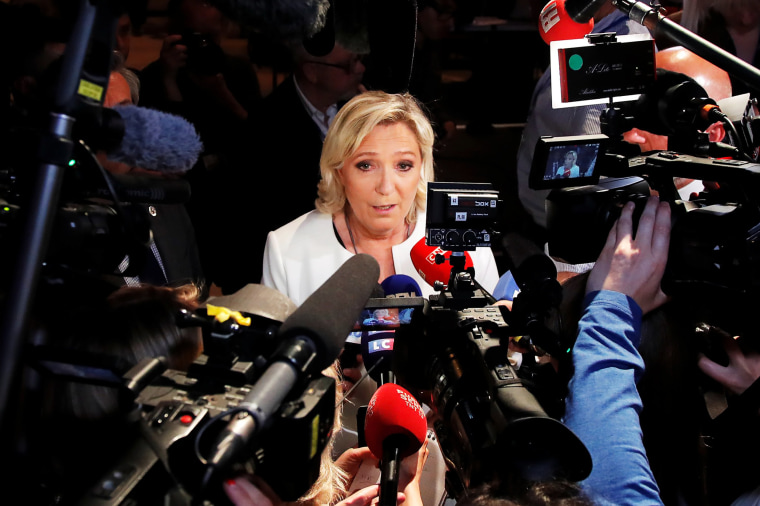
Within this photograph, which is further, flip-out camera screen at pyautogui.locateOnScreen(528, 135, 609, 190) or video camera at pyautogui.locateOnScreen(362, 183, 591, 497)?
flip-out camera screen at pyautogui.locateOnScreen(528, 135, 609, 190)

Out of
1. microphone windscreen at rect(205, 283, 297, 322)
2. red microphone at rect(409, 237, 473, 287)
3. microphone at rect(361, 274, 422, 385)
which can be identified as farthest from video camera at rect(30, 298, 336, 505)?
red microphone at rect(409, 237, 473, 287)

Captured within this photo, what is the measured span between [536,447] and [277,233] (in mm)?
1212

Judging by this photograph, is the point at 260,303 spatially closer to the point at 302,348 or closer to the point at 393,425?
the point at 302,348

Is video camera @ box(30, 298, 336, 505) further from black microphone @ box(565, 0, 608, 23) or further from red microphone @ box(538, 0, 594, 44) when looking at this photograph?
red microphone @ box(538, 0, 594, 44)

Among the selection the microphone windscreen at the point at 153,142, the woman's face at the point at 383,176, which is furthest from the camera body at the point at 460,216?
the woman's face at the point at 383,176

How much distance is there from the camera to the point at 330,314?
2.19 ft

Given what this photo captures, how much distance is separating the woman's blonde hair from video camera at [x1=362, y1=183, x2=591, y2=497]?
2.60 feet

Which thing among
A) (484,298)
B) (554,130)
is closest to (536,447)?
(484,298)

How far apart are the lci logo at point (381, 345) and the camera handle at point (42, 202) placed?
757 millimetres

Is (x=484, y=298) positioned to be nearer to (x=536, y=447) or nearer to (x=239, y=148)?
(x=536, y=447)

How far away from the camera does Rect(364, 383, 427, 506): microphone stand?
990 mm

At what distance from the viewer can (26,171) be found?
0.57 m

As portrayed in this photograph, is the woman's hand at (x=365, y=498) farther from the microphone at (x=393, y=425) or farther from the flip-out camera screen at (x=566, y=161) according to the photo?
the flip-out camera screen at (x=566, y=161)

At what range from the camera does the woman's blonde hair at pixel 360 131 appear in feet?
5.82
